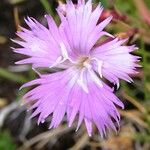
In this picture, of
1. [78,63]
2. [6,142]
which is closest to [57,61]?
[78,63]

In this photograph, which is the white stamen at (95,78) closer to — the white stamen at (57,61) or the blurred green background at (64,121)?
the white stamen at (57,61)

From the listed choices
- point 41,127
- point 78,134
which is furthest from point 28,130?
point 78,134

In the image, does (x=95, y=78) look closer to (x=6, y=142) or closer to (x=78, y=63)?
(x=78, y=63)

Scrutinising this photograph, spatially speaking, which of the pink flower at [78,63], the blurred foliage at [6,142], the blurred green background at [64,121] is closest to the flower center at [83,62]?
the pink flower at [78,63]

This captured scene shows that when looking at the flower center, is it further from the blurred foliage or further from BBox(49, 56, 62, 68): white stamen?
the blurred foliage

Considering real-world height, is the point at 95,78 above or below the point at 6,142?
above

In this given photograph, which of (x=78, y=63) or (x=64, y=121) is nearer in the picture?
(x=78, y=63)

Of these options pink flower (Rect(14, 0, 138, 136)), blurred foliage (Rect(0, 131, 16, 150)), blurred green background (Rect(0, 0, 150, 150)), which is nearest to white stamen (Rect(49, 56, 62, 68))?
pink flower (Rect(14, 0, 138, 136))

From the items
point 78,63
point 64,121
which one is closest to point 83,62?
point 78,63
